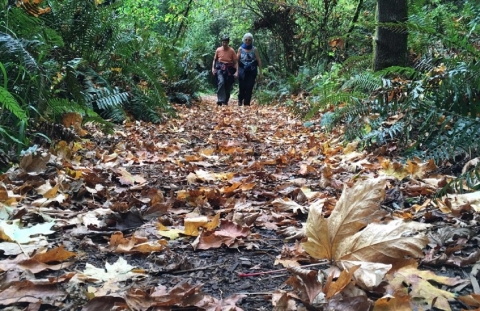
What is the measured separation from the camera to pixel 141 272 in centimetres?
133

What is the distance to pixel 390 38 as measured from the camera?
14.7ft

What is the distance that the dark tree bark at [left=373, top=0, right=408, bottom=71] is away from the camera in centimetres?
439

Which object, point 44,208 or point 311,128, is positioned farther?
point 311,128

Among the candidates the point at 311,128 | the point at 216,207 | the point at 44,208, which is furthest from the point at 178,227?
the point at 311,128

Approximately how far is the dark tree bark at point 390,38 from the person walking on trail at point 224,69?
247 inches

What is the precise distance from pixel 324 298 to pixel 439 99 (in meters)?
1.73

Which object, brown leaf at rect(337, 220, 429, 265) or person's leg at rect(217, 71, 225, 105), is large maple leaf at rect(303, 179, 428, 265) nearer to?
brown leaf at rect(337, 220, 429, 265)

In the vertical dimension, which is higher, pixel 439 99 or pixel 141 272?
pixel 439 99

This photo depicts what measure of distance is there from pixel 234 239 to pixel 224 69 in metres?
9.38

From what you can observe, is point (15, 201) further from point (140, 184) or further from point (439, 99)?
point (439, 99)

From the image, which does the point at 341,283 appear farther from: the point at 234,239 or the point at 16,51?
the point at 16,51

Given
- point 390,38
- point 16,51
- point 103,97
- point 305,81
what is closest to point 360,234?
point 16,51

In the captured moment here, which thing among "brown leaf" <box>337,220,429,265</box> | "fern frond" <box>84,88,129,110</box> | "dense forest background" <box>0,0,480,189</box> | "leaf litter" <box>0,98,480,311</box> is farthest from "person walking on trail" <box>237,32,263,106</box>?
"brown leaf" <box>337,220,429,265</box>

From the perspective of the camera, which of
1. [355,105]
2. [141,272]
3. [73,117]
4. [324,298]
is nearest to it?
[324,298]
